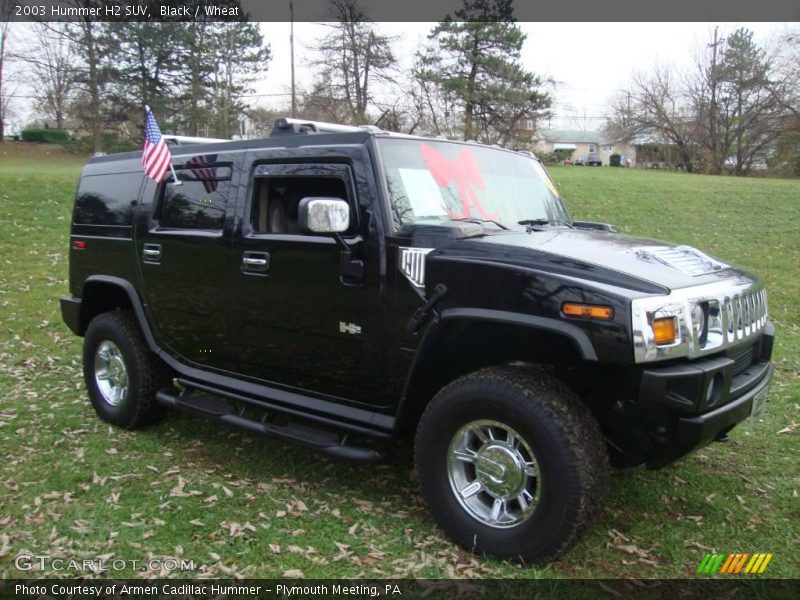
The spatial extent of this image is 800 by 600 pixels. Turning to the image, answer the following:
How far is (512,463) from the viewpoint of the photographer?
3.03 metres

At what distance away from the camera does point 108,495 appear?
13.0ft

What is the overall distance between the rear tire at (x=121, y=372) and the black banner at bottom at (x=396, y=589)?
6.08 ft

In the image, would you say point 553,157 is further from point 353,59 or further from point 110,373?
point 110,373

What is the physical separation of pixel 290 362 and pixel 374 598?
149cm

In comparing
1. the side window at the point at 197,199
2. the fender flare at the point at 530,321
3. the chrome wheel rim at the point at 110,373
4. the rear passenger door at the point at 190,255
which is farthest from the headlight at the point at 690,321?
the chrome wheel rim at the point at 110,373

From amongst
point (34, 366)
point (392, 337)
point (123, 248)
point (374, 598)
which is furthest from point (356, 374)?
point (34, 366)

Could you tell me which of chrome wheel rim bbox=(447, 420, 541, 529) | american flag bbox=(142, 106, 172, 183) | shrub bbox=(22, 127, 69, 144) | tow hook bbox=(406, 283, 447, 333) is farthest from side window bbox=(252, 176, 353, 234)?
shrub bbox=(22, 127, 69, 144)

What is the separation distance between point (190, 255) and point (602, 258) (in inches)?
107

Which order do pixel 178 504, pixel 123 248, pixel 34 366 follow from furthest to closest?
pixel 34 366
pixel 123 248
pixel 178 504

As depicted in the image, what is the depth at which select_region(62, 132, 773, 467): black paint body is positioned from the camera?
2832 millimetres

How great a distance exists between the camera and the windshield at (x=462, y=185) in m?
3.56

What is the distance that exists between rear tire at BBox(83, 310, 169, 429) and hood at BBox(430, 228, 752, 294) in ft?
8.91

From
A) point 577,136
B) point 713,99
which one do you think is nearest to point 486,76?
point 713,99

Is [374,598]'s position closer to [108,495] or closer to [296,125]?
[108,495]
